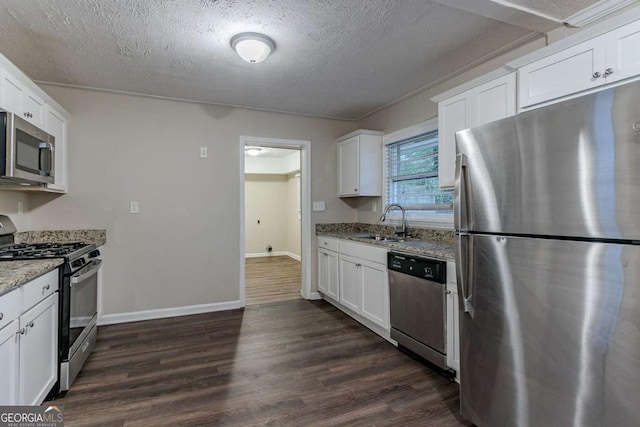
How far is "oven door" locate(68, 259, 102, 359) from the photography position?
7.14 feet

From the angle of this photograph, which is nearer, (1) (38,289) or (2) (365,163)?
(1) (38,289)

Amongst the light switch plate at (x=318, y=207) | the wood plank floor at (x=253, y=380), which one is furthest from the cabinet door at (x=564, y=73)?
the light switch plate at (x=318, y=207)

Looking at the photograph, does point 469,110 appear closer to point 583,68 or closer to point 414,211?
point 583,68

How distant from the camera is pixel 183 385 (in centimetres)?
223

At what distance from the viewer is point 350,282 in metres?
3.48

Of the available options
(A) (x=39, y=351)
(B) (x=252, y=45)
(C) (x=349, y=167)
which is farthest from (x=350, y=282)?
(A) (x=39, y=351)

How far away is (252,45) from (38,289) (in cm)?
200

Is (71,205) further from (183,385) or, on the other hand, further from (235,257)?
(183,385)

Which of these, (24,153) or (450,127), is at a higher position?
(450,127)

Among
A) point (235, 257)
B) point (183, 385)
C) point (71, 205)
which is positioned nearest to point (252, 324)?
point (235, 257)

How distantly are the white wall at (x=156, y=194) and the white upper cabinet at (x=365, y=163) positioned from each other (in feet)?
3.35

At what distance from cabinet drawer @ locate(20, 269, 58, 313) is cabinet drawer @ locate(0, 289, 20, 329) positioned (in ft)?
0.17

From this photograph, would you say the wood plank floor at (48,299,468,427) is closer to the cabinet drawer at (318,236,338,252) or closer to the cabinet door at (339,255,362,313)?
the cabinet door at (339,255,362,313)

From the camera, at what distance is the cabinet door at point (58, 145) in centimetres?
283
